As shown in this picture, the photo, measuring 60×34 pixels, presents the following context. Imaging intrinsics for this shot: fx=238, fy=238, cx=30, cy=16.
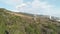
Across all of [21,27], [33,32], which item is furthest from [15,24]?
[33,32]

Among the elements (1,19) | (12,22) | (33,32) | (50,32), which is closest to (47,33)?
(50,32)

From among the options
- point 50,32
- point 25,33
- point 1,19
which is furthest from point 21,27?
point 50,32

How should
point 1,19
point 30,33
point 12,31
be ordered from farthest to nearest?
point 30,33
point 1,19
point 12,31

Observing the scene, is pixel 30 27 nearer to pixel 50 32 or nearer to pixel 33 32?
pixel 33 32

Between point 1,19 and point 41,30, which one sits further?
point 41,30

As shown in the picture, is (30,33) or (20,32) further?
(30,33)

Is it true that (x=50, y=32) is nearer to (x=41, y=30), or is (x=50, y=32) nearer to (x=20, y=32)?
(x=41, y=30)

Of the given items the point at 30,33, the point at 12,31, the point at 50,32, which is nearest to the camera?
the point at 12,31

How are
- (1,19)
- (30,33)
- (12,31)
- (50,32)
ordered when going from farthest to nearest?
(50,32) < (30,33) < (1,19) < (12,31)

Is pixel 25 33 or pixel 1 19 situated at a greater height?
pixel 1 19
